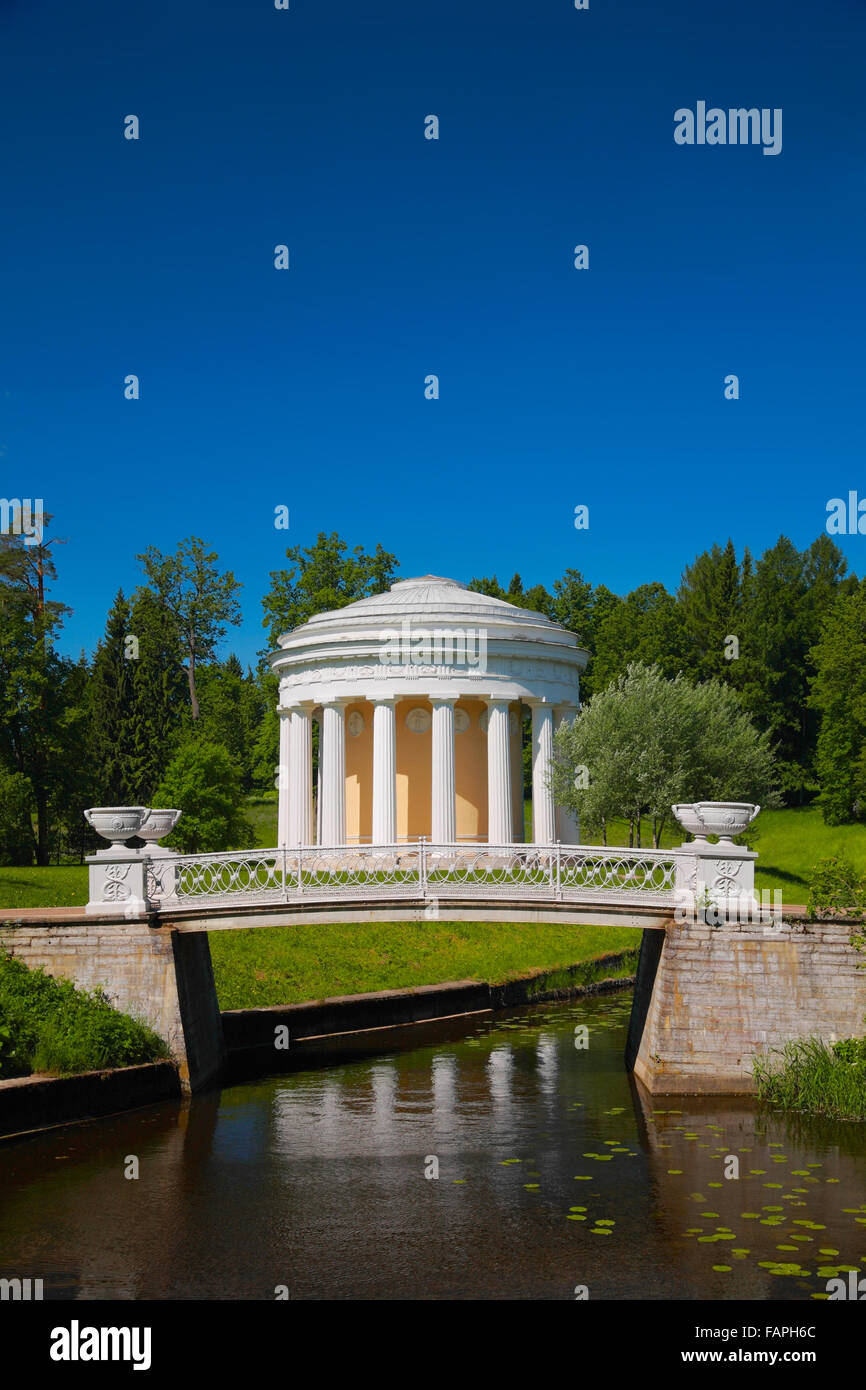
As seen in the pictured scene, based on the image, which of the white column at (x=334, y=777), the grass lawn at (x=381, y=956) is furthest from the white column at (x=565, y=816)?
the white column at (x=334, y=777)

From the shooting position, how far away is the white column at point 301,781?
37500mm

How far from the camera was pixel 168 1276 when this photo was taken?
38.7 feet

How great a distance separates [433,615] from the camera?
34.8 m

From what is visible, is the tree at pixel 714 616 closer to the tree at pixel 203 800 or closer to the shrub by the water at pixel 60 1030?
the tree at pixel 203 800

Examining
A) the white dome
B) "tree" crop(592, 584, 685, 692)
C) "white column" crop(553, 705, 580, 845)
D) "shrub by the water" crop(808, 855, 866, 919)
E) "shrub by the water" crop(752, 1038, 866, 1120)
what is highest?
"tree" crop(592, 584, 685, 692)

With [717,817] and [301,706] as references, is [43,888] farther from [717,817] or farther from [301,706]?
[717,817]

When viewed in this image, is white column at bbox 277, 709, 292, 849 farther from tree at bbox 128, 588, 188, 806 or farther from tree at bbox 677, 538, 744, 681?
tree at bbox 677, 538, 744, 681

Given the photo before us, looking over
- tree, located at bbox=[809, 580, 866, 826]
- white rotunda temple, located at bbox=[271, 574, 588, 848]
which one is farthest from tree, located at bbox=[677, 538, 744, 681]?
white rotunda temple, located at bbox=[271, 574, 588, 848]

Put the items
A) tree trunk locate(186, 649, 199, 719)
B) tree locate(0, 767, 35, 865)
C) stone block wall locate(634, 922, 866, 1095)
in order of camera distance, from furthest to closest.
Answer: tree trunk locate(186, 649, 199, 719) → tree locate(0, 767, 35, 865) → stone block wall locate(634, 922, 866, 1095)

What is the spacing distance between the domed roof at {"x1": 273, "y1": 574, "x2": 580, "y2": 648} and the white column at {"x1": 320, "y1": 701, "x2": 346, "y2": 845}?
2378mm

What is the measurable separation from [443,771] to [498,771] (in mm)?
1987

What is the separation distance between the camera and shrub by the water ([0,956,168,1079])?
17688 mm

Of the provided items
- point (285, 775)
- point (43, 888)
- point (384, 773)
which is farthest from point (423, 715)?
point (43, 888)
